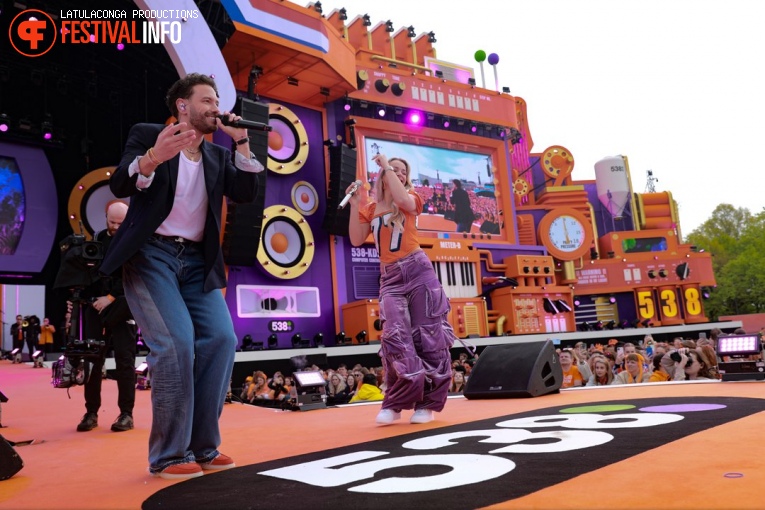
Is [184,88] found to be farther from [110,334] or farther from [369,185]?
[369,185]

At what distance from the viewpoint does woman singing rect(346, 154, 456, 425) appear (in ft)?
13.1

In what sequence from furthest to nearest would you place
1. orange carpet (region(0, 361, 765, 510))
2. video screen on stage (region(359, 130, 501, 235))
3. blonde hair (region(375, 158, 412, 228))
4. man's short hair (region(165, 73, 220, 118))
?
video screen on stage (region(359, 130, 501, 235)) < blonde hair (region(375, 158, 412, 228)) < man's short hair (region(165, 73, 220, 118)) < orange carpet (region(0, 361, 765, 510))

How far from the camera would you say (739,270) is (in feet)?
139

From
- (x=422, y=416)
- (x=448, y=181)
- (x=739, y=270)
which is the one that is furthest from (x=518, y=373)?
(x=739, y=270)

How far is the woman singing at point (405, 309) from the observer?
4.00 metres

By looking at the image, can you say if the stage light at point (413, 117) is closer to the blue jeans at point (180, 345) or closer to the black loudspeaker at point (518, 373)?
the black loudspeaker at point (518, 373)

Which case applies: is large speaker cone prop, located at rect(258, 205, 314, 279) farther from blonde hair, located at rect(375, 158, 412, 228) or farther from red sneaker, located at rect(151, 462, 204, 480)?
red sneaker, located at rect(151, 462, 204, 480)

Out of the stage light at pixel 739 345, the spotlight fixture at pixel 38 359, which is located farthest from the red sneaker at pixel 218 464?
the spotlight fixture at pixel 38 359

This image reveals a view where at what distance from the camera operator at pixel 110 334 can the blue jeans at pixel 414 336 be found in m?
2.00

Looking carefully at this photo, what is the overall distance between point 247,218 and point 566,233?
47.9 ft

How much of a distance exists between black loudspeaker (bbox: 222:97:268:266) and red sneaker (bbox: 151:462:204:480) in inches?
438

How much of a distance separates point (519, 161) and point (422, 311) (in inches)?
1045

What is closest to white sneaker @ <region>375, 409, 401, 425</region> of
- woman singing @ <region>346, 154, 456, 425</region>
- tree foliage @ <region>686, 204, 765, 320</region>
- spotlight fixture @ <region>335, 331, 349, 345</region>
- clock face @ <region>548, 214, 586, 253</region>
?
woman singing @ <region>346, 154, 456, 425</region>

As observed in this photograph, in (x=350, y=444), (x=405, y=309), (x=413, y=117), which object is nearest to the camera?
(x=350, y=444)
